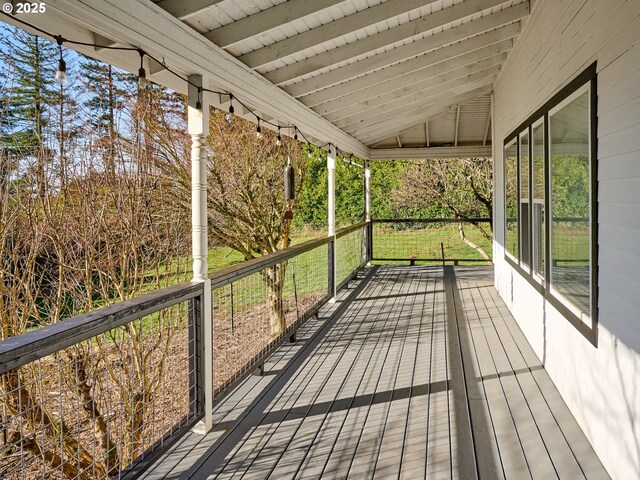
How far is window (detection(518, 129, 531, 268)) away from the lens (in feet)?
16.9

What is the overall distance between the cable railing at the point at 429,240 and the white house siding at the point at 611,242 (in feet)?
23.4

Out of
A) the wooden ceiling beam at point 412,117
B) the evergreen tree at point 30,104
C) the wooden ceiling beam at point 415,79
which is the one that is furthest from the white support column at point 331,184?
the evergreen tree at point 30,104

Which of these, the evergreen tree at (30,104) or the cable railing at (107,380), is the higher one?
the evergreen tree at (30,104)

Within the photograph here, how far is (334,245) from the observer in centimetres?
695

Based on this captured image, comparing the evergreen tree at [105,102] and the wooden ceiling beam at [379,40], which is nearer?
the wooden ceiling beam at [379,40]

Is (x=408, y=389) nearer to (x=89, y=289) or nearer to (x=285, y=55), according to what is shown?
(x=285, y=55)

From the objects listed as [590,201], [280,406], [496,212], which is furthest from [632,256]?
[496,212]

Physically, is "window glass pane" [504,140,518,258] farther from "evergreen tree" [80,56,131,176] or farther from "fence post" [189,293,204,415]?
"evergreen tree" [80,56,131,176]

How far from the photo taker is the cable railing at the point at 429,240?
11081 mm

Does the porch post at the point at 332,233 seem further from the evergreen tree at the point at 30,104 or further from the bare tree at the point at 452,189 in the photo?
the bare tree at the point at 452,189

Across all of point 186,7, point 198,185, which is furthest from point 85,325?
point 186,7

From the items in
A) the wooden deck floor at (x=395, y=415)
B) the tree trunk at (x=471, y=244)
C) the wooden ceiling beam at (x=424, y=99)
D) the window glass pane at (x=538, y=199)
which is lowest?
the wooden deck floor at (x=395, y=415)

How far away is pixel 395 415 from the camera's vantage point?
3.35 metres

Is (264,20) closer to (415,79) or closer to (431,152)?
(415,79)
